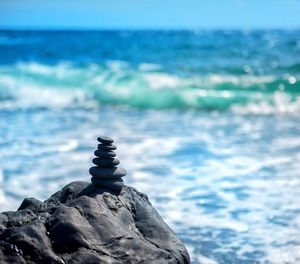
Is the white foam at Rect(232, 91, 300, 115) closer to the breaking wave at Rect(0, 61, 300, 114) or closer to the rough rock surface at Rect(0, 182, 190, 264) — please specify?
the breaking wave at Rect(0, 61, 300, 114)

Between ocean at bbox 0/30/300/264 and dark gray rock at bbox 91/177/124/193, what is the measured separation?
137cm

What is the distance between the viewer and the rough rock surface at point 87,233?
3.45m

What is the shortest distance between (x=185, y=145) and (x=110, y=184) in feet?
19.9

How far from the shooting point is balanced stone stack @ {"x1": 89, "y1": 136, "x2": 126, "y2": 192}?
4.04 meters

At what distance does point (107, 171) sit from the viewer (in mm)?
4059

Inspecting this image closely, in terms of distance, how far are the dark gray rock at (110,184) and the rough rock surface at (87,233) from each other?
5cm

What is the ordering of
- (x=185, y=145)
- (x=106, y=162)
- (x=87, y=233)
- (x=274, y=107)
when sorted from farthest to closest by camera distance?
1. (x=274, y=107)
2. (x=185, y=145)
3. (x=106, y=162)
4. (x=87, y=233)

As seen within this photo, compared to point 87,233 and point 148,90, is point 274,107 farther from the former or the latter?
point 87,233

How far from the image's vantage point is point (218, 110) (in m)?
15.6

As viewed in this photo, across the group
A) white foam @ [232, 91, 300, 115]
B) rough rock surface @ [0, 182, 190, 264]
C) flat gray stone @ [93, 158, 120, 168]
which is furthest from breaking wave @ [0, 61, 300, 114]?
rough rock surface @ [0, 182, 190, 264]

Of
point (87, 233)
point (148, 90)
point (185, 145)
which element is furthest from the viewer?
point (148, 90)

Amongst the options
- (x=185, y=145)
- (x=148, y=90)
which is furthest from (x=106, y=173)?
(x=148, y=90)

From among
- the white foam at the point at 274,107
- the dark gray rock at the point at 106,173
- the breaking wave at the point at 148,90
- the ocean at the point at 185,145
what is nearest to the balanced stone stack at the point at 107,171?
the dark gray rock at the point at 106,173

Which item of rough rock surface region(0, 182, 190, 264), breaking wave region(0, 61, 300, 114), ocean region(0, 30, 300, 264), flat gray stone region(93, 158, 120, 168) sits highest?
breaking wave region(0, 61, 300, 114)
